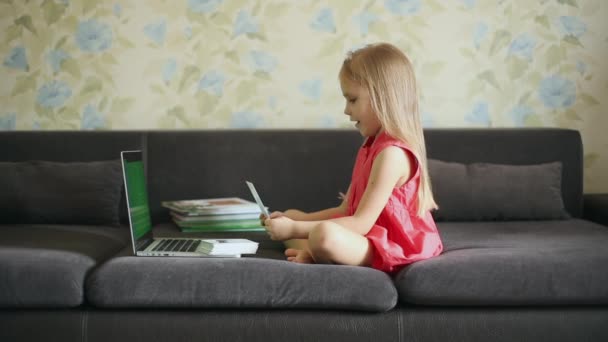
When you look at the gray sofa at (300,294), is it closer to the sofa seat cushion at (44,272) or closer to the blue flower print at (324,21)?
the sofa seat cushion at (44,272)

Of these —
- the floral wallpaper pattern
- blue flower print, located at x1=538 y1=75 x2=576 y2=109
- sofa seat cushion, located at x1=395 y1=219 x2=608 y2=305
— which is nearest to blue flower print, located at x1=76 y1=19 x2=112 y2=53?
the floral wallpaper pattern

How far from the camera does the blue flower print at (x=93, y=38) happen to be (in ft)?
9.53

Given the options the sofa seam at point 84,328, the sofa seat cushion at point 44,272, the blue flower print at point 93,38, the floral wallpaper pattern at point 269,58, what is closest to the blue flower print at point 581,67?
the floral wallpaper pattern at point 269,58

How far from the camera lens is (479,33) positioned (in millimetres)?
2934

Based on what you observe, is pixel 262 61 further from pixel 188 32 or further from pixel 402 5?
pixel 402 5

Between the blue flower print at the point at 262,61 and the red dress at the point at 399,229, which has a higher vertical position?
the blue flower print at the point at 262,61

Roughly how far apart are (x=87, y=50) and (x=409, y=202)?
1667mm

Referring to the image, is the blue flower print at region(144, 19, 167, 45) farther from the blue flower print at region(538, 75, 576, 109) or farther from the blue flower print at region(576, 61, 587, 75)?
the blue flower print at region(576, 61, 587, 75)

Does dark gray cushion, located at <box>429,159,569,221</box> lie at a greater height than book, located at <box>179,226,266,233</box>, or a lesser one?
greater

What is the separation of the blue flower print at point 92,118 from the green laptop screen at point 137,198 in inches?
29.1

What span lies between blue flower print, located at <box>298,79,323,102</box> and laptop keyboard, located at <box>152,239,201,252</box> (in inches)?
41.6

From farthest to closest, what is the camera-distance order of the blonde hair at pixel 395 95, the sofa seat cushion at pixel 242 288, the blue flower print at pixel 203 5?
the blue flower print at pixel 203 5, the blonde hair at pixel 395 95, the sofa seat cushion at pixel 242 288

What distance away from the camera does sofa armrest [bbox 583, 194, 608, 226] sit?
2637mm

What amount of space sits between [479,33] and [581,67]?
19.1 inches
